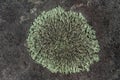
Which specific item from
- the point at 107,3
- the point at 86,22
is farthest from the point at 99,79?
the point at 107,3

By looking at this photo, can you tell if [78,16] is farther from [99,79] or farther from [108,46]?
[99,79]

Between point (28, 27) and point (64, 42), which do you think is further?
point (28, 27)

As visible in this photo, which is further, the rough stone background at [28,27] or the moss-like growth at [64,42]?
the rough stone background at [28,27]

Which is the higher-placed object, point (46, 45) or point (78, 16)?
point (78, 16)

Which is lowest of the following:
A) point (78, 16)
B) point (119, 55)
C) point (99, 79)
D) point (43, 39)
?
point (99, 79)

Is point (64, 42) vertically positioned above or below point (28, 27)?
below
